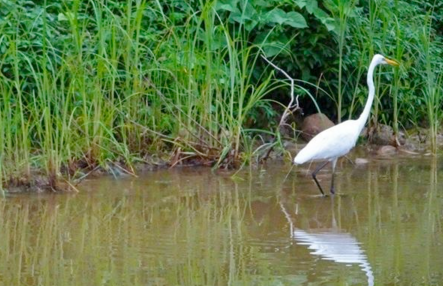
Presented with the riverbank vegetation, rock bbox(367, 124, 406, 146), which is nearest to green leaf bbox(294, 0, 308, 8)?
the riverbank vegetation

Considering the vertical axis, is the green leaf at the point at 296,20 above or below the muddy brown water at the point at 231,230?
above

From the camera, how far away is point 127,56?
956 cm

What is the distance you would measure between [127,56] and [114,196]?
63.7 inches

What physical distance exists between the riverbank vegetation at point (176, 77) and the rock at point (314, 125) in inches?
9.2

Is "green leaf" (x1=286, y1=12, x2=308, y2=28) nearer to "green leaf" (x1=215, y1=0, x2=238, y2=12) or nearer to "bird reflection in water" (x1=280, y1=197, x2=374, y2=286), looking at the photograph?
"green leaf" (x1=215, y1=0, x2=238, y2=12)

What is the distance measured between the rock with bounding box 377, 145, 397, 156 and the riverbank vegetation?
0.87 ft

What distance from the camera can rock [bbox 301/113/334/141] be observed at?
36.6 ft

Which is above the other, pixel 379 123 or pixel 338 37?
pixel 338 37

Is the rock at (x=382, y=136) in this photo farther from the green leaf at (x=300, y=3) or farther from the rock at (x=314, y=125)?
the green leaf at (x=300, y=3)

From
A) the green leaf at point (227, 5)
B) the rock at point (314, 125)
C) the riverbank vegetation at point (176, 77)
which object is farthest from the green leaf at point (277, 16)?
the rock at point (314, 125)

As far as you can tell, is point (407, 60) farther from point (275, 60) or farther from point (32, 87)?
point (32, 87)

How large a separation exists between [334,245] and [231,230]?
0.81 metres

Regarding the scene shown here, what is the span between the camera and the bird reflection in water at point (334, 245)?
639 centimetres

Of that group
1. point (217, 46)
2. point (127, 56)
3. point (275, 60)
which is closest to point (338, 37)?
point (275, 60)
